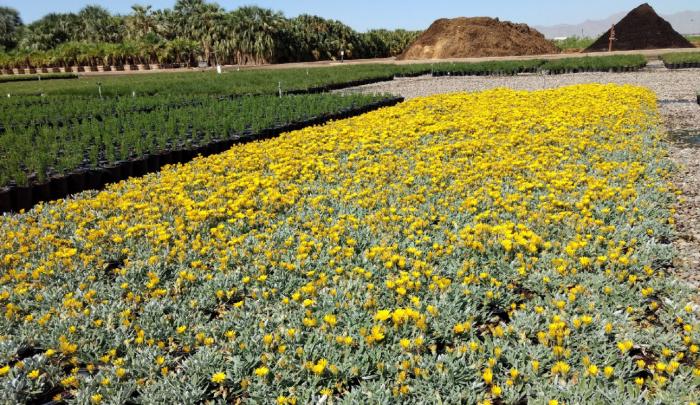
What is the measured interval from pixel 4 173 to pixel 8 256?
375 centimetres

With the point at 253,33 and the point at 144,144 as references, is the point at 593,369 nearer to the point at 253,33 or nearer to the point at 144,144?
the point at 144,144

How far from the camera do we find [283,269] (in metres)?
5.16

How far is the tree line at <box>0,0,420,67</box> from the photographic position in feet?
197

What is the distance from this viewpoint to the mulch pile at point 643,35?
6091 cm

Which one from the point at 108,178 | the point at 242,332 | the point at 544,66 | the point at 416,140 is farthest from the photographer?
the point at 544,66

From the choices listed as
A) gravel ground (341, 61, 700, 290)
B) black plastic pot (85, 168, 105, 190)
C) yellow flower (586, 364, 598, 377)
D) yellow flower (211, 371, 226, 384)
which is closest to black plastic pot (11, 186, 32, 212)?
black plastic pot (85, 168, 105, 190)

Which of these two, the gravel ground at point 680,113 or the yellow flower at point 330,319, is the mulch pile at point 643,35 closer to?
the gravel ground at point 680,113

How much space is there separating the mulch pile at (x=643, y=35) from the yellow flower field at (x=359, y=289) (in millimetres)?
62939

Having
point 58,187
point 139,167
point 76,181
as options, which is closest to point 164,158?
point 139,167

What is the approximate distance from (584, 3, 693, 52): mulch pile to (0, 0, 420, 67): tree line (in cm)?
3406

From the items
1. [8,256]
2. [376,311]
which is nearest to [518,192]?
[376,311]

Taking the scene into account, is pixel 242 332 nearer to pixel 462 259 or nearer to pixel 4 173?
pixel 462 259

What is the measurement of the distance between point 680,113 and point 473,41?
5028cm

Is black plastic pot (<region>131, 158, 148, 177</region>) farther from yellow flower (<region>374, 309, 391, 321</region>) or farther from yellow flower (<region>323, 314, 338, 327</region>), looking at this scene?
yellow flower (<region>374, 309, 391, 321</region>)
